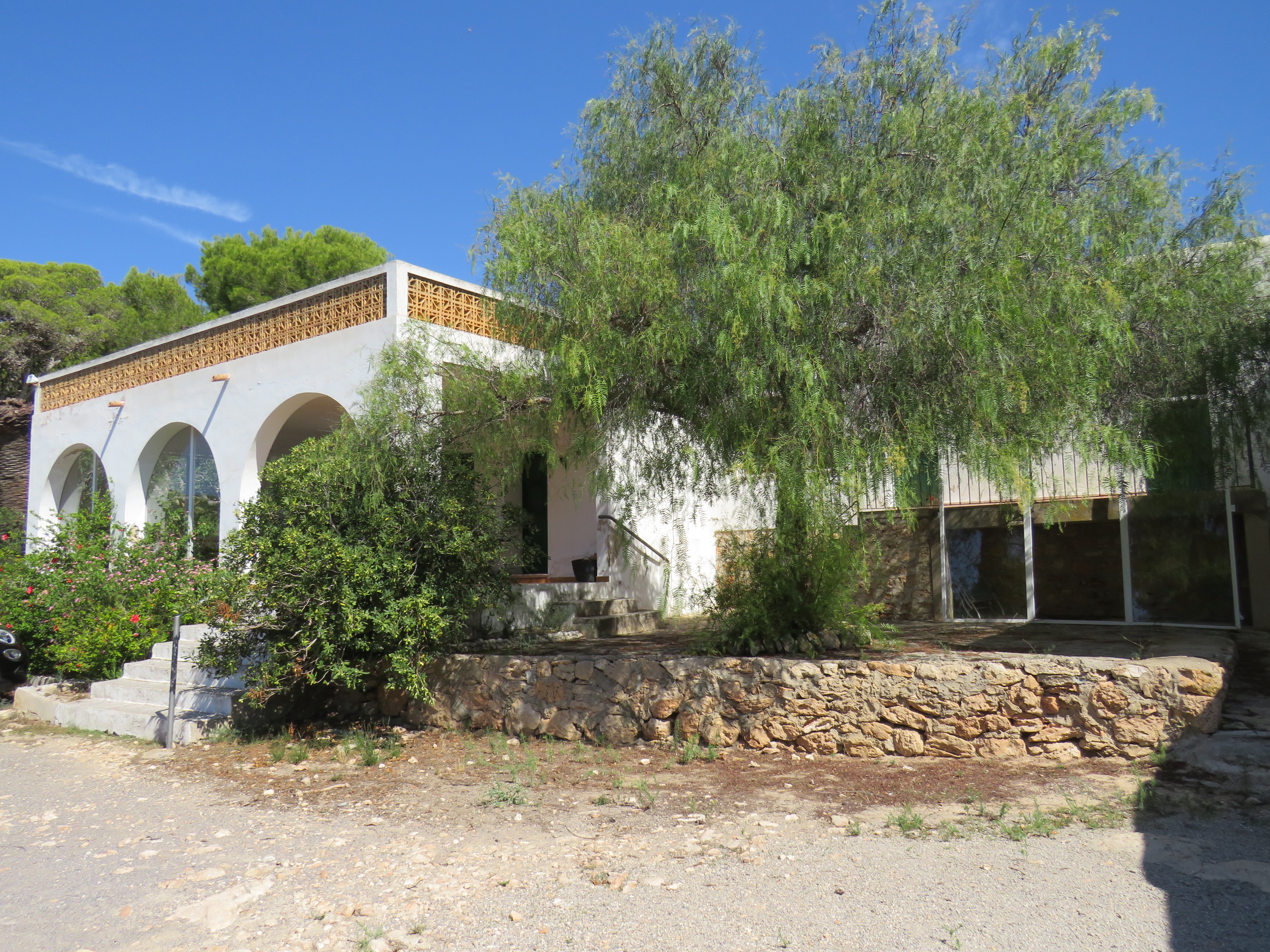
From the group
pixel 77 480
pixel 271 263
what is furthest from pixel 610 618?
pixel 271 263

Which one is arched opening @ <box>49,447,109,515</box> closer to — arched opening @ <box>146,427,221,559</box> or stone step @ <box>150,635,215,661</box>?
arched opening @ <box>146,427,221,559</box>

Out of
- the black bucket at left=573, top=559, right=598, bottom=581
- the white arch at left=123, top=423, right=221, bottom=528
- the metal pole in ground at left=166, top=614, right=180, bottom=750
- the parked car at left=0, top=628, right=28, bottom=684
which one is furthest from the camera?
the white arch at left=123, top=423, right=221, bottom=528

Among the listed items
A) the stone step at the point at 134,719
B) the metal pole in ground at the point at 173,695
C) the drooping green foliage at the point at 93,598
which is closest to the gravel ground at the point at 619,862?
the metal pole in ground at the point at 173,695

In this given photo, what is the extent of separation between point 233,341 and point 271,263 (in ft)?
34.1

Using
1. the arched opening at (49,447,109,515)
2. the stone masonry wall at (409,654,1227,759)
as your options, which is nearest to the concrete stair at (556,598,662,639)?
the stone masonry wall at (409,654,1227,759)

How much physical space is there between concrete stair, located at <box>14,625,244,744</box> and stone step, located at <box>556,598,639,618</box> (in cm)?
389

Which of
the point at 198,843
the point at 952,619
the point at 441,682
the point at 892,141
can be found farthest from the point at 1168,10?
the point at 198,843

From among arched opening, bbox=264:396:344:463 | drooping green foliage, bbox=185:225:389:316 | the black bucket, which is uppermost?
drooping green foliage, bbox=185:225:389:316

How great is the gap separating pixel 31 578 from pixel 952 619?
12.2 meters

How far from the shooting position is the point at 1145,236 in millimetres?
7645

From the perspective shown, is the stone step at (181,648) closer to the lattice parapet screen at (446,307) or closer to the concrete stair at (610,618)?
the concrete stair at (610,618)

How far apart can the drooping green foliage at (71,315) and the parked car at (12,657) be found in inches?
453

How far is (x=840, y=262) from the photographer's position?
232 inches

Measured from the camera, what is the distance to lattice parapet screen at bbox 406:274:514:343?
9.18 m
